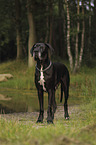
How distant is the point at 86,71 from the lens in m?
19.8

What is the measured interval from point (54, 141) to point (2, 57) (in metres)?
40.8

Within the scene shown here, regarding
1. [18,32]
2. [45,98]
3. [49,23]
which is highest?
[49,23]

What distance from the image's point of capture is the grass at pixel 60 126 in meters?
3.24

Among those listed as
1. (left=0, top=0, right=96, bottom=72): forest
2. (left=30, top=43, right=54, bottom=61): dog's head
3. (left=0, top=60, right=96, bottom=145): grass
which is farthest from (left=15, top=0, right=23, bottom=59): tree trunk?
(left=30, top=43, right=54, bottom=61): dog's head

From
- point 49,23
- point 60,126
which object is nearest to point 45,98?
point 60,126

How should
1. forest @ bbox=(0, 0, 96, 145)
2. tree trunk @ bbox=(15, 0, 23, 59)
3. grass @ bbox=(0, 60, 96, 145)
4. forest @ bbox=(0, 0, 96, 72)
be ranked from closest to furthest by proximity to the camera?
1. grass @ bbox=(0, 60, 96, 145)
2. forest @ bbox=(0, 0, 96, 145)
3. forest @ bbox=(0, 0, 96, 72)
4. tree trunk @ bbox=(15, 0, 23, 59)

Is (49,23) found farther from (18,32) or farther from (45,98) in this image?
(45,98)

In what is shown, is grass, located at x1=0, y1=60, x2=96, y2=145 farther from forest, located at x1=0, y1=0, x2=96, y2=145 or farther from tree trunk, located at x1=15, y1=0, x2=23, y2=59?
tree trunk, located at x1=15, y1=0, x2=23, y2=59

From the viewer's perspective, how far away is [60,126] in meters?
4.64

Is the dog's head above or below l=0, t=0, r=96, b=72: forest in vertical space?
below

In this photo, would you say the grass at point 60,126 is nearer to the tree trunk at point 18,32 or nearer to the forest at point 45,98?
the forest at point 45,98

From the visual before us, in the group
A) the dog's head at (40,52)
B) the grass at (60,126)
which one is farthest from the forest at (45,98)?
the dog's head at (40,52)

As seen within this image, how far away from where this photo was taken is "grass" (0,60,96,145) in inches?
127

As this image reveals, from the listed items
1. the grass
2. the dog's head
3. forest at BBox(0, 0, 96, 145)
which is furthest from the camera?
the dog's head
